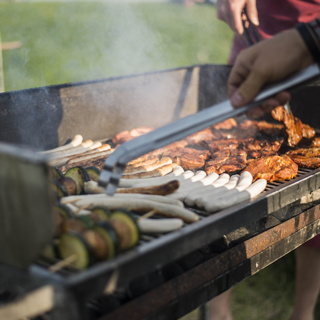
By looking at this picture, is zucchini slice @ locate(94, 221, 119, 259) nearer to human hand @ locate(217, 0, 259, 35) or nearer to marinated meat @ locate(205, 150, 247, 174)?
marinated meat @ locate(205, 150, 247, 174)

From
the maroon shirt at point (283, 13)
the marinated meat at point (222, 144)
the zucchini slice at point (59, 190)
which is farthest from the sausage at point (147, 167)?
the maroon shirt at point (283, 13)

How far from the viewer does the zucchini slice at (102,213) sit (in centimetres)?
229

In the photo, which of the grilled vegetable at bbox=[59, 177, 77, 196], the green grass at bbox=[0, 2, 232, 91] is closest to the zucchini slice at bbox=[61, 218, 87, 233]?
the grilled vegetable at bbox=[59, 177, 77, 196]

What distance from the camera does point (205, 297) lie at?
96.6 inches

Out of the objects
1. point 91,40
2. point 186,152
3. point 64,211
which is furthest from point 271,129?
point 91,40

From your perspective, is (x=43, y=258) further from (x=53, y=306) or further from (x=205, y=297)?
(x=205, y=297)

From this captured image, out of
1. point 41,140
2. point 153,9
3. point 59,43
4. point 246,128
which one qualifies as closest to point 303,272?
point 246,128

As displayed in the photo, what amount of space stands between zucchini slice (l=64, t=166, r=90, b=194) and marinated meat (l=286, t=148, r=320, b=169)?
174 cm

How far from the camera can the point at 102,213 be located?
Result: 231cm

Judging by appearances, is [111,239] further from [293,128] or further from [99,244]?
[293,128]

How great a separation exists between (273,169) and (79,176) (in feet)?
4.76

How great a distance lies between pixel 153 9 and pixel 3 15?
24.0 feet

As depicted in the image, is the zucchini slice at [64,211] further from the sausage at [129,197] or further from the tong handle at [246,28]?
the tong handle at [246,28]

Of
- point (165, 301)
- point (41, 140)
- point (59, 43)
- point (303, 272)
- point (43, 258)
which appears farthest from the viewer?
point (59, 43)
